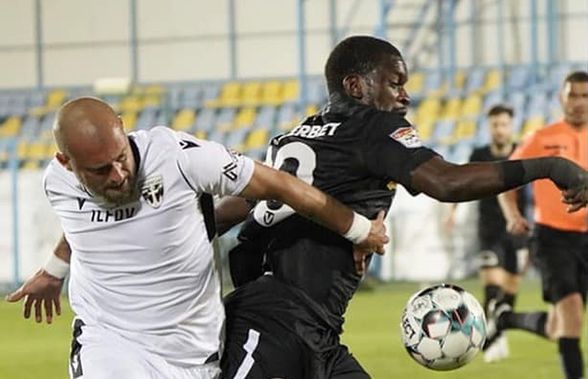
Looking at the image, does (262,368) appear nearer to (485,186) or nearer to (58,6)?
(485,186)

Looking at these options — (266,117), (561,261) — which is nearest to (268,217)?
(561,261)

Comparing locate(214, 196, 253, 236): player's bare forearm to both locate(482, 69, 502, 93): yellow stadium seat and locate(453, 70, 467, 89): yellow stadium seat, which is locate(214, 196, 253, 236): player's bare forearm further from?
locate(453, 70, 467, 89): yellow stadium seat

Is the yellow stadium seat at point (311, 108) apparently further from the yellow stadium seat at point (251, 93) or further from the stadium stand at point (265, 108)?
the yellow stadium seat at point (251, 93)

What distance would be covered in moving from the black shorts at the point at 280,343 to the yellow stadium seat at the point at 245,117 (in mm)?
21237

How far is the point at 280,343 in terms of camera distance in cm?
538

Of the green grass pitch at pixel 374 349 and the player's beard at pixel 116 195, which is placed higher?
the player's beard at pixel 116 195

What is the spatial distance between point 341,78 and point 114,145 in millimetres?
1061

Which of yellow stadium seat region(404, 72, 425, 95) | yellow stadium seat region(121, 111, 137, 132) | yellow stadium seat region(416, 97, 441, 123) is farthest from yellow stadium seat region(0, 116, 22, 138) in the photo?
yellow stadium seat region(416, 97, 441, 123)

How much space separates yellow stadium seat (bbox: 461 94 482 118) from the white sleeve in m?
20.2

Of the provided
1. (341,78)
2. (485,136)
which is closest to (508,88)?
(485,136)

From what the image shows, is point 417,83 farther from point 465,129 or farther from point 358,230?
point 358,230

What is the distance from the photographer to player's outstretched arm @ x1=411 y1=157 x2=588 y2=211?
16.7 ft

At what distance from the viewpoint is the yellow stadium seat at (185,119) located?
27.2m

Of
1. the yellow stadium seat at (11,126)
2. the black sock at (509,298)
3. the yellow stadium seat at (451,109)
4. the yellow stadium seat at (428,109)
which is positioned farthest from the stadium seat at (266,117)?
the black sock at (509,298)
